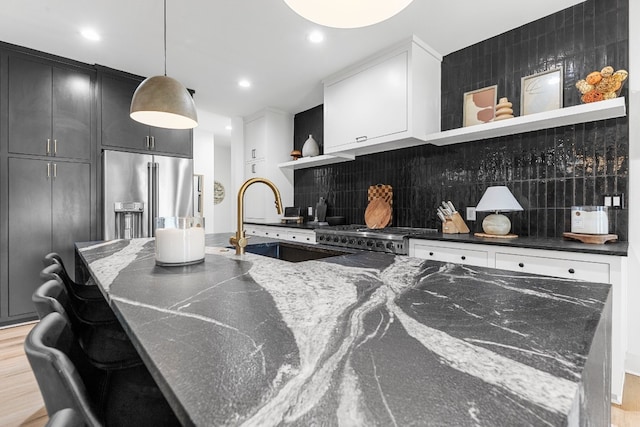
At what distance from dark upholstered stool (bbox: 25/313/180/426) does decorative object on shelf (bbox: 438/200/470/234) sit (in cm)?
247

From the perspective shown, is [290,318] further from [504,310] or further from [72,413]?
[504,310]

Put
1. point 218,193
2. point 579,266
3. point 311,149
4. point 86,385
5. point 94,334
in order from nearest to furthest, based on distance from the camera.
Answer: point 86,385 < point 94,334 < point 579,266 < point 311,149 < point 218,193

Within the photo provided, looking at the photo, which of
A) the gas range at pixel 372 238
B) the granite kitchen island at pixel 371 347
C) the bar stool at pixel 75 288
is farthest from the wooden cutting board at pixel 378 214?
the bar stool at pixel 75 288

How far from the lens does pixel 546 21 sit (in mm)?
2467

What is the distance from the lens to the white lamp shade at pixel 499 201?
2.37 meters

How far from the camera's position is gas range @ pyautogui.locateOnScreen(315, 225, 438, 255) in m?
2.61

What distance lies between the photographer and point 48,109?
3.15 meters

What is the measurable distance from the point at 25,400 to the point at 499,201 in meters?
3.28

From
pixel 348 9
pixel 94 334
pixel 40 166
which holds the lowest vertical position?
pixel 94 334

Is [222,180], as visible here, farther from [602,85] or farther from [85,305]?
[602,85]

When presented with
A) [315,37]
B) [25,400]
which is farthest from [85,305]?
[315,37]

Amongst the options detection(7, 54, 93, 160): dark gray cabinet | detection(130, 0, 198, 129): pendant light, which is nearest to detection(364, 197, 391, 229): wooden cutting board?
detection(130, 0, 198, 129): pendant light

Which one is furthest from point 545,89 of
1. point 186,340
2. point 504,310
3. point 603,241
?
point 186,340

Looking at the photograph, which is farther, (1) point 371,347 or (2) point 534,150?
(2) point 534,150
